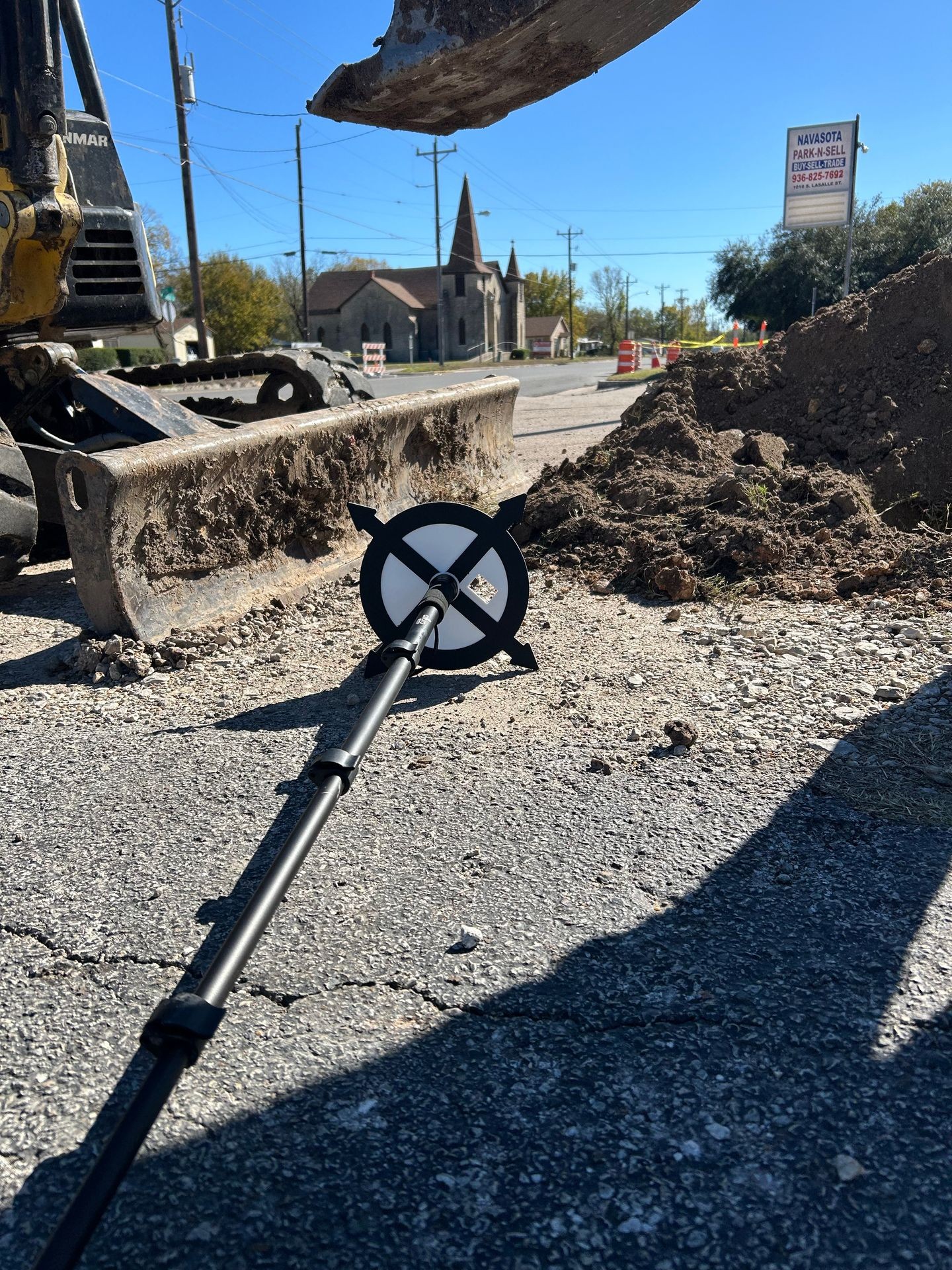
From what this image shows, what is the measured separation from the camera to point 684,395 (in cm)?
738

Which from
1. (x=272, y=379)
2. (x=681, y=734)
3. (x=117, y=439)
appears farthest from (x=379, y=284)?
(x=681, y=734)

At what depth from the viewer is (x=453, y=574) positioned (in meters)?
4.10

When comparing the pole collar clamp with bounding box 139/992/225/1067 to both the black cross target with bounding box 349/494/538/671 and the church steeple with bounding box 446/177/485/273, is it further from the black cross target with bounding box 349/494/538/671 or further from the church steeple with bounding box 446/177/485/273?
the church steeple with bounding box 446/177/485/273

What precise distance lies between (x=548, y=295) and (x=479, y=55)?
118607mm

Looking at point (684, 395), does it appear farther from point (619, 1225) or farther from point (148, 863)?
point (619, 1225)

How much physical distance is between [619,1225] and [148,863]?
5.66ft

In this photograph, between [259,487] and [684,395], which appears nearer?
[259,487]

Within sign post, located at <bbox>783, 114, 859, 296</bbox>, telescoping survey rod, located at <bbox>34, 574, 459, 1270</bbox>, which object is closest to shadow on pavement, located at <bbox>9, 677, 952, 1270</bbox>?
telescoping survey rod, located at <bbox>34, 574, 459, 1270</bbox>

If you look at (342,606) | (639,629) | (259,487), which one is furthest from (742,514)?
(259,487)

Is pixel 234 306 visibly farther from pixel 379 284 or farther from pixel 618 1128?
pixel 618 1128

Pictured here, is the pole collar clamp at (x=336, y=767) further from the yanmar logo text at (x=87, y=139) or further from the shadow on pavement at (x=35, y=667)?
the yanmar logo text at (x=87, y=139)

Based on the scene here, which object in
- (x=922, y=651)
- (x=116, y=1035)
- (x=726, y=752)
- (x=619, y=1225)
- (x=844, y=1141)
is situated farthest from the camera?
(x=922, y=651)

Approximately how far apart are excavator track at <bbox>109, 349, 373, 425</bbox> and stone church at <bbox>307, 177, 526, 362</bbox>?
84252mm

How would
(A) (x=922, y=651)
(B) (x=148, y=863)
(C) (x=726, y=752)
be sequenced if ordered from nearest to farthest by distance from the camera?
(B) (x=148, y=863) → (C) (x=726, y=752) → (A) (x=922, y=651)
